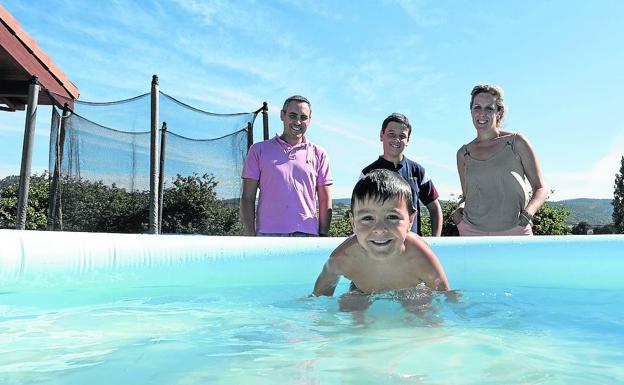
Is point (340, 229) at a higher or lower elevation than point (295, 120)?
lower

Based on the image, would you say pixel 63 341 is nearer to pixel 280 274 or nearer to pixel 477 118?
pixel 280 274

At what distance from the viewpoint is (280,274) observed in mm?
3908

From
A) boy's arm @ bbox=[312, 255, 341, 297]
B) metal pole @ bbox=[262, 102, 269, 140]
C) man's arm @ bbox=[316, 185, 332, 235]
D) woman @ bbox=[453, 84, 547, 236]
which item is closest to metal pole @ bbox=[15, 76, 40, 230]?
metal pole @ bbox=[262, 102, 269, 140]

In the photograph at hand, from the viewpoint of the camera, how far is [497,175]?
3750 mm

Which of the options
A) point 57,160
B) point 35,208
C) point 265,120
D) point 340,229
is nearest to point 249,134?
point 265,120

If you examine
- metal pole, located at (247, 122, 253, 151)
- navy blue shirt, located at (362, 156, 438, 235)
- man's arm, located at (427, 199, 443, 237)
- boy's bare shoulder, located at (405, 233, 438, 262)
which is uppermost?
metal pole, located at (247, 122, 253, 151)

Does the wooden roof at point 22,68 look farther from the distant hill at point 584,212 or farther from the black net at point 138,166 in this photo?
the distant hill at point 584,212

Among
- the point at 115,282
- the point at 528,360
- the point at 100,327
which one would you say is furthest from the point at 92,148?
the point at 528,360

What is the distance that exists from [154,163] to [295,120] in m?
2.18

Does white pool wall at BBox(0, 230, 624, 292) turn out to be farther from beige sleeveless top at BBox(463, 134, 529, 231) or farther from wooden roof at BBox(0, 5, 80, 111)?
wooden roof at BBox(0, 5, 80, 111)

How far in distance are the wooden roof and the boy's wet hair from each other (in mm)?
4586

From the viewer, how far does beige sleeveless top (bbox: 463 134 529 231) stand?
12.3 ft

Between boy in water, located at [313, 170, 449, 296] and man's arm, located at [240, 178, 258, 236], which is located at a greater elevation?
man's arm, located at [240, 178, 258, 236]

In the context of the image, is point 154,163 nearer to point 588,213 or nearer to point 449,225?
point 449,225
